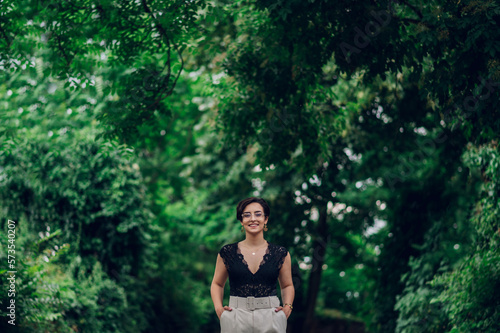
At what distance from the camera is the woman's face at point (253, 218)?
5.54 meters

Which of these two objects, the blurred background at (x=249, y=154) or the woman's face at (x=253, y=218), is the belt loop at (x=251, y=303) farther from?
the blurred background at (x=249, y=154)

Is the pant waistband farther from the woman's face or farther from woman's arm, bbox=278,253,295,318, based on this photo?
the woman's face

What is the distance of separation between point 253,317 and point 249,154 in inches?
329

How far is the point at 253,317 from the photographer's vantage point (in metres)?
5.25

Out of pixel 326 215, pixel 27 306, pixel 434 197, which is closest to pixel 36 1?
pixel 27 306

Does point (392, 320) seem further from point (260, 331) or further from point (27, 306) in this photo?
point (260, 331)

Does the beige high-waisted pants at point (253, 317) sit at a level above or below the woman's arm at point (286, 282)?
below

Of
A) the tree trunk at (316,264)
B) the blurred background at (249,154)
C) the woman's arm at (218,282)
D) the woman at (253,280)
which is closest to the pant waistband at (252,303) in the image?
the woman at (253,280)

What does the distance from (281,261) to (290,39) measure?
3827 mm

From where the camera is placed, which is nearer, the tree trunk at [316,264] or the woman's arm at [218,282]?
the woman's arm at [218,282]

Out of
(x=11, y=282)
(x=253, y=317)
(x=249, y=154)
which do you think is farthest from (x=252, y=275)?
(x=249, y=154)

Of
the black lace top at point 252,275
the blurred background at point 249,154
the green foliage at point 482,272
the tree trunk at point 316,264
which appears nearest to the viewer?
the black lace top at point 252,275

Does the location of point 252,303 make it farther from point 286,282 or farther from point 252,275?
point 286,282

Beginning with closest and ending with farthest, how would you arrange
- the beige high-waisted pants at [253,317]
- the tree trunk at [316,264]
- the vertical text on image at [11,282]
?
the beige high-waisted pants at [253,317]
the vertical text on image at [11,282]
the tree trunk at [316,264]
